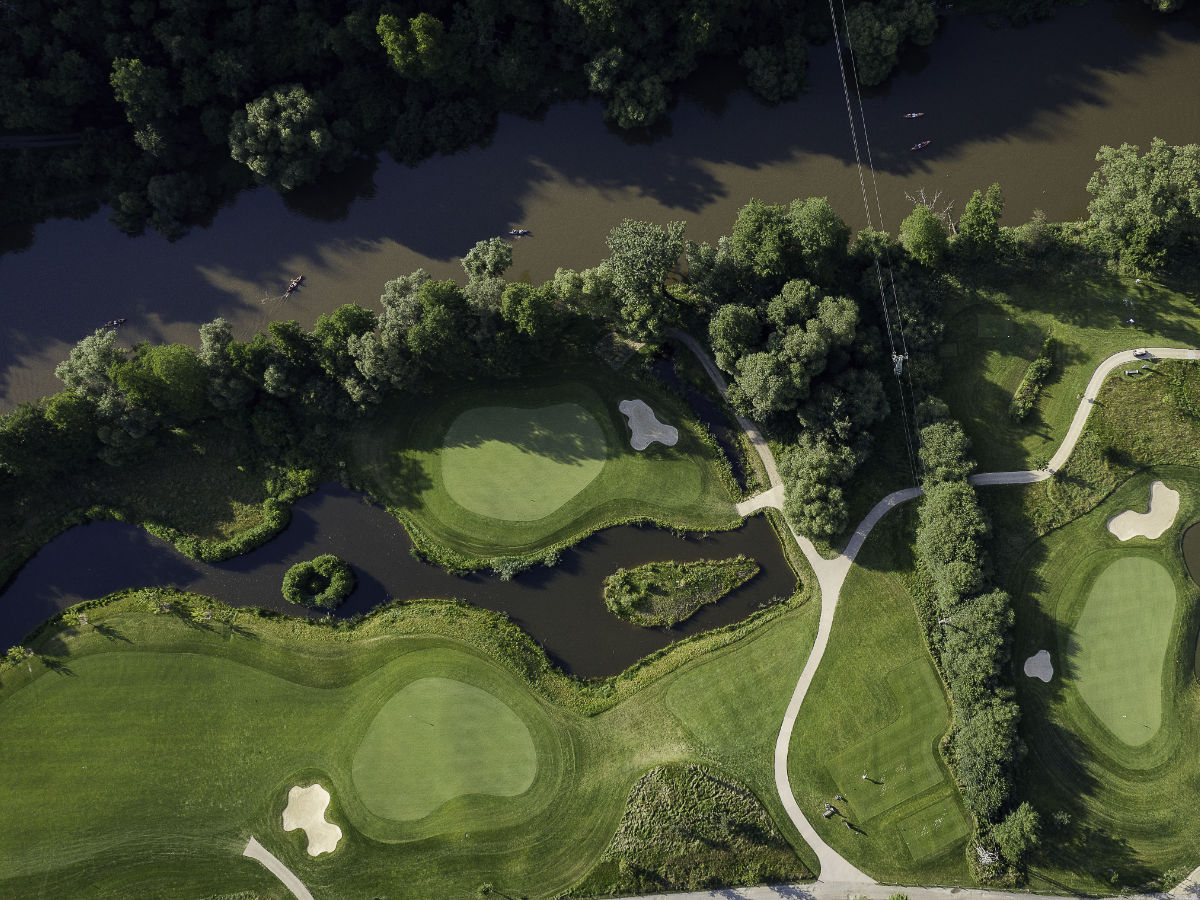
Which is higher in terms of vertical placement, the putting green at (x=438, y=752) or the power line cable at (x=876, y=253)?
the power line cable at (x=876, y=253)

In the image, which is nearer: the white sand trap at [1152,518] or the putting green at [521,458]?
the white sand trap at [1152,518]

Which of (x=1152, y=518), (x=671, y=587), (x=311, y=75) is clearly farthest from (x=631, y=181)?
(x=1152, y=518)

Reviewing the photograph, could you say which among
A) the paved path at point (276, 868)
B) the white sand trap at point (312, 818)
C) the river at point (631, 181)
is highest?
the river at point (631, 181)

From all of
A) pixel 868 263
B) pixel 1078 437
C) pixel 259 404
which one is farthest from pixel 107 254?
pixel 1078 437

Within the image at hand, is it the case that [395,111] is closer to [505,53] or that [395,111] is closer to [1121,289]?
[505,53]

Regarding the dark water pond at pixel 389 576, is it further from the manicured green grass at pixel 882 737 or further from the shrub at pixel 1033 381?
the shrub at pixel 1033 381

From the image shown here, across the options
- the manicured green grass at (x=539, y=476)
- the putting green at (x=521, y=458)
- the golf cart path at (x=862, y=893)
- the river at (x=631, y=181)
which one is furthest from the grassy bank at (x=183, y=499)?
the golf cart path at (x=862, y=893)

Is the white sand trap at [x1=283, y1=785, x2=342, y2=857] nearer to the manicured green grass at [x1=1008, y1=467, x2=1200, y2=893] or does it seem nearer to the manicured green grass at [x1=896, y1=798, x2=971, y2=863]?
the manicured green grass at [x1=896, y1=798, x2=971, y2=863]
